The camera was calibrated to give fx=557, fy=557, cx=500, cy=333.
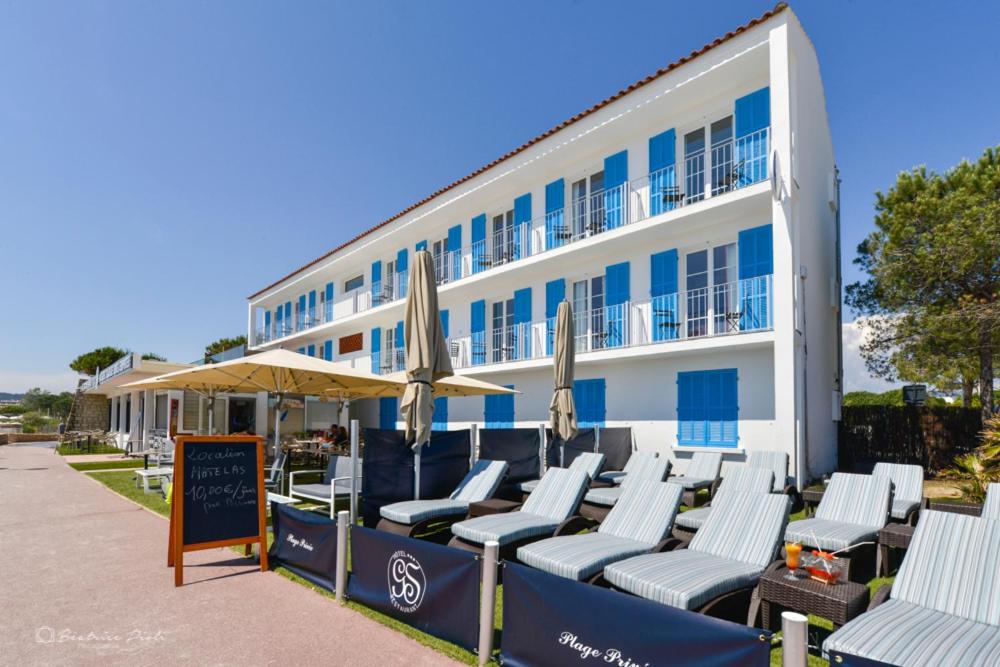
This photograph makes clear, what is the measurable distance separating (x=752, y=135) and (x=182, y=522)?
12.0 metres

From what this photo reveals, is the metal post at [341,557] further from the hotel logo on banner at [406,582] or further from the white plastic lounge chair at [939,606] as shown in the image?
the white plastic lounge chair at [939,606]

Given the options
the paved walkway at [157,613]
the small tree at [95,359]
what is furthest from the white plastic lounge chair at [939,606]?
the small tree at [95,359]

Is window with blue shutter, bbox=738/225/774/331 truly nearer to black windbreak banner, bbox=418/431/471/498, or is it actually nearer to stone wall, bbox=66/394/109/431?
black windbreak banner, bbox=418/431/471/498

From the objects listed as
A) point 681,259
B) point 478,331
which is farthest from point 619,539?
point 478,331

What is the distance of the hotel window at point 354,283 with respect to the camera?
24.8m

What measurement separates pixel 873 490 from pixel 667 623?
481cm

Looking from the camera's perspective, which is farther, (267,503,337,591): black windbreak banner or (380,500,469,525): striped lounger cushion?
(380,500,469,525): striped lounger cushion

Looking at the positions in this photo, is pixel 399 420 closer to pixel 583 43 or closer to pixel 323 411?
pixel 323 411

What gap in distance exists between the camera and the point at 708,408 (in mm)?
12461

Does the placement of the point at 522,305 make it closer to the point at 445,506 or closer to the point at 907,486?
the point at 445,506

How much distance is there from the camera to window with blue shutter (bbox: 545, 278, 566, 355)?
15.7m

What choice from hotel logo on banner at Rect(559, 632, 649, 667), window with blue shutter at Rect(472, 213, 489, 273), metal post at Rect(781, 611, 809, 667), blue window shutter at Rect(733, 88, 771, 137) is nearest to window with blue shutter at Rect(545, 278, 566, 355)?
window with blue shutter at Rect(472, 213, 489, 273)

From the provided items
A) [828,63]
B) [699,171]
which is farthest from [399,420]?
[828,63]

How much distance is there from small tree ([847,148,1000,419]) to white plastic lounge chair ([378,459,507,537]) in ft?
37.6
